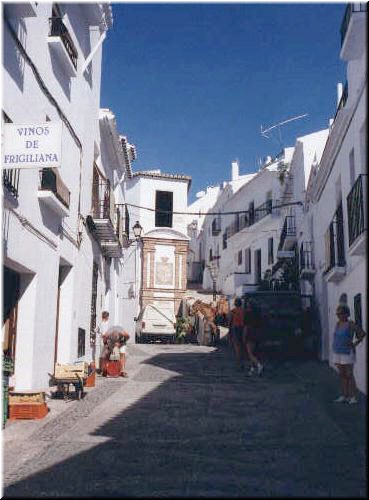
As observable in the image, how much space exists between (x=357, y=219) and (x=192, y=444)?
561 cm

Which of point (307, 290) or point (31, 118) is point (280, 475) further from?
point (307, 290)

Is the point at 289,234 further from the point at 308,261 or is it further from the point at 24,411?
the point at 24,411

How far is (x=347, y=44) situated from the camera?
32.9ft

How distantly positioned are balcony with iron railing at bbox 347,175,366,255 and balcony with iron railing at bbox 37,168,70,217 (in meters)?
5.15

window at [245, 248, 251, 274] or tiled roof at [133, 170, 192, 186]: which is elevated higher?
tiled roof at [133, 170, 192, 186]

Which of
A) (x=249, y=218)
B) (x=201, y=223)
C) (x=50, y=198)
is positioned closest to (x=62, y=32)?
(x=50, y=198)

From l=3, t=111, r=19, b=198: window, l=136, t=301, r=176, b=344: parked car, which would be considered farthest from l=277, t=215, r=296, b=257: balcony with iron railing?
l=3, t=111, r=19, b=198: window

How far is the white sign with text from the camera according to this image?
6.39 meters

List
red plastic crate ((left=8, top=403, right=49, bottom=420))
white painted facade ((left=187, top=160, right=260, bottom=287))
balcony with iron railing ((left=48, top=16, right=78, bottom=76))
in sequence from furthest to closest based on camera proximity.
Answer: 1. white painted facade ((left=187, top=160, right=260, bottom=287))
2. balcony with iron railing ((left=48, top=16, right=78, bottom=76))
3. red plastic crate ((left=8, top=403, right=49, bottom=420))

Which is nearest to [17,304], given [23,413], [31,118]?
[23,413]

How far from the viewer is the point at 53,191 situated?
912 cm

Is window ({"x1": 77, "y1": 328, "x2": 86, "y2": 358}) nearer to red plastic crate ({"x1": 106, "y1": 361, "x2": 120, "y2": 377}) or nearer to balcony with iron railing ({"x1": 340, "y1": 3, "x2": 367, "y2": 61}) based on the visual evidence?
red plastic crate ({"x1": 106, "y1": 361, "x2": 120, "y2": 377})

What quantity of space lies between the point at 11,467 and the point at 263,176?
25944 mm

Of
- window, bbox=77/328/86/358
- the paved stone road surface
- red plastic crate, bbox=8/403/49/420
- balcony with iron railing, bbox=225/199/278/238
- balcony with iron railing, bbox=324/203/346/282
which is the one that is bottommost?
the paved stone road surface
